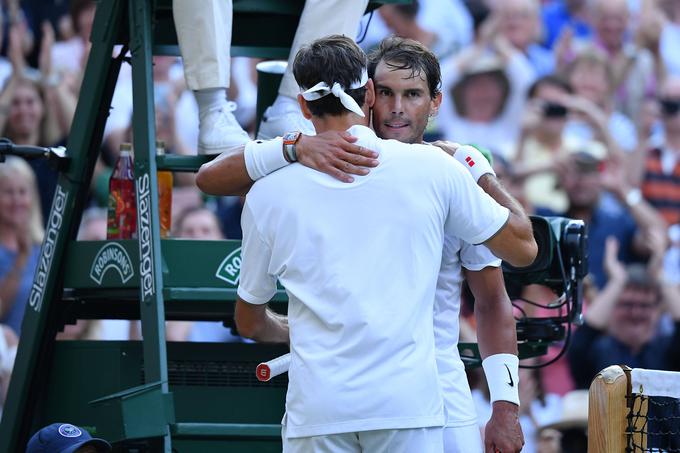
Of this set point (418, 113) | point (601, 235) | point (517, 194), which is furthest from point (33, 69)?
point (418, 113)

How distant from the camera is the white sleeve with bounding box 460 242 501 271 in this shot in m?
3.91

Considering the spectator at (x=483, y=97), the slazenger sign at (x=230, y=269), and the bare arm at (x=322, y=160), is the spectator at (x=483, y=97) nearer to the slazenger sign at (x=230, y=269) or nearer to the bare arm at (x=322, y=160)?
the slazenger sign at (x=230, y=269)

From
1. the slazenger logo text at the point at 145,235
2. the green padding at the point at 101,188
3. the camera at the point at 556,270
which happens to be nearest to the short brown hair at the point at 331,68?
the slazenger logo text at the point at 145,235

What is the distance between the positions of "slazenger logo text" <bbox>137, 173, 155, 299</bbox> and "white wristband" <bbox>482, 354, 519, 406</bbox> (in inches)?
52.5

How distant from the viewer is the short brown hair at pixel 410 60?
13.1ft

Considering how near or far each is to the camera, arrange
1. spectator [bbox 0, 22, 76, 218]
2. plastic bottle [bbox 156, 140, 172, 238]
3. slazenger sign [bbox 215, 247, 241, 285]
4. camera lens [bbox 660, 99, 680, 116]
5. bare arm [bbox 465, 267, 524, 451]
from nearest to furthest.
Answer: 1. bare arm [bbox 465, 267, 524, 451]
2. slazenger sign [bbox 215, 247, 241, 285]
3. plastic bottle [bbox 156, 140, 172, 238]
4. spectator [bbox 0, 22, 76, 218]
5. camera lens [bbox 660, 99, 680, 116]

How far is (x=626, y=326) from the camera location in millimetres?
9656

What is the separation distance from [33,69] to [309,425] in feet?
21.2

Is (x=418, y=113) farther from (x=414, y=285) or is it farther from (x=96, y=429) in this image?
(x=96, y=429)

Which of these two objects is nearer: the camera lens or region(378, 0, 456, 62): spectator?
region(378, 0, 456, 62): spectator

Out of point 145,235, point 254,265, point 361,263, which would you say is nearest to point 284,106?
point 145,235

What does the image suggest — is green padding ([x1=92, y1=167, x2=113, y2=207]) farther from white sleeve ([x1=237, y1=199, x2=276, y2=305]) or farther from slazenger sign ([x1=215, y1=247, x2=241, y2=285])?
white sleeve ([x1=237, y1=199, x2=276, y2=305])

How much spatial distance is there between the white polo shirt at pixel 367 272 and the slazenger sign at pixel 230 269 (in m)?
1.24

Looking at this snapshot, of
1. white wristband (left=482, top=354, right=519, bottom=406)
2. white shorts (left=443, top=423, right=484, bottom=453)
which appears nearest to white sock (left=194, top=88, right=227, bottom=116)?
white wristband (left=482, top=354, right=519, bottom=406)
